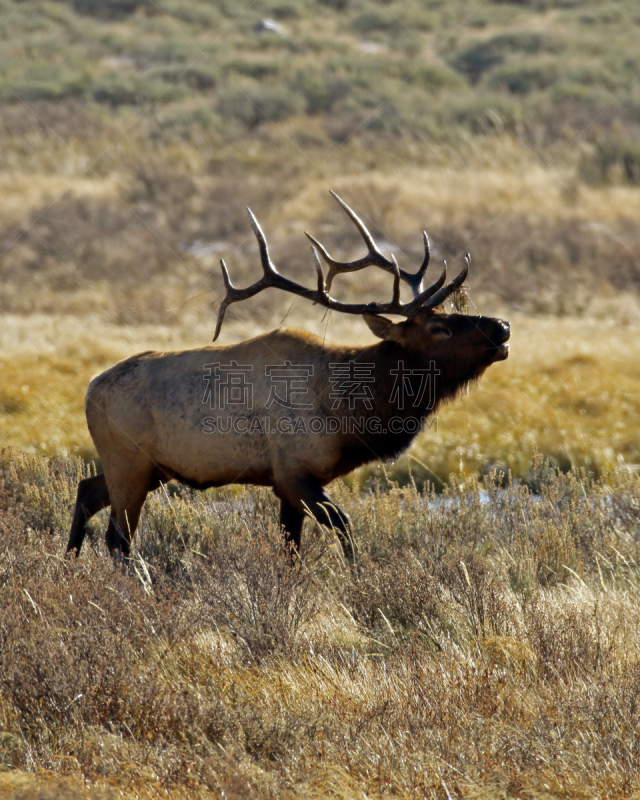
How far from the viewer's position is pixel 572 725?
3.93 metres

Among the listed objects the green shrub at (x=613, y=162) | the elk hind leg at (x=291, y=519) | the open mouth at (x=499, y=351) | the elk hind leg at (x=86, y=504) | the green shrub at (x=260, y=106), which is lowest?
the elk hind leg at (x=86, y=504)

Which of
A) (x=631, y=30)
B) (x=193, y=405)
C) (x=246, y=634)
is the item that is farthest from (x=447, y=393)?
(x=631, y=30)

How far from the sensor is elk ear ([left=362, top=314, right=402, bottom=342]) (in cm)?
643

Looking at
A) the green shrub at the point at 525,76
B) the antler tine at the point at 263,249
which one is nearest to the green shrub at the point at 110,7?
the green shrub at the point at 525,76

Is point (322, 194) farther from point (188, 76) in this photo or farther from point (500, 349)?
point (500, 349)

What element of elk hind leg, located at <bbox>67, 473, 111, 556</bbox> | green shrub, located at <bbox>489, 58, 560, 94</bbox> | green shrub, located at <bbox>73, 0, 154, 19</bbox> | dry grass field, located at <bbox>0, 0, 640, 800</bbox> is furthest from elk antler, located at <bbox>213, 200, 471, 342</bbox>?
green shrub, located at <bbox>73, 0, 154, 19</bbox>

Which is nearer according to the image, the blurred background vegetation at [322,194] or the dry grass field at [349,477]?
the dry grass field at [349,477]

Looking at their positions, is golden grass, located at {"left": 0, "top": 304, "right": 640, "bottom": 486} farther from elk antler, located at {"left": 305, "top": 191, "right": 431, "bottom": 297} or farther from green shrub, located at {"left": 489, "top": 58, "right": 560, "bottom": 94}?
green shrub, located at {"left": 489, "top": 58, "right": 560, "bottom": 94}

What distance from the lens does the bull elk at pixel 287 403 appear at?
625cm

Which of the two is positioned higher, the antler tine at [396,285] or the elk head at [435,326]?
the antler tine at [396,285]

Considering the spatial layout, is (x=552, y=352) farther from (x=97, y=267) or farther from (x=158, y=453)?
(x=97, y=267)

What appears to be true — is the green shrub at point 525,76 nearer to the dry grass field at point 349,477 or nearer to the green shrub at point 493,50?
the dry grass field at point 349,477

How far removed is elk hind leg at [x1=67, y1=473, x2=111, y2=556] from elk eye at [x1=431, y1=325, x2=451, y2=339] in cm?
253

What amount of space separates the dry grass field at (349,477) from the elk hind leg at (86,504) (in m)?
0.13
